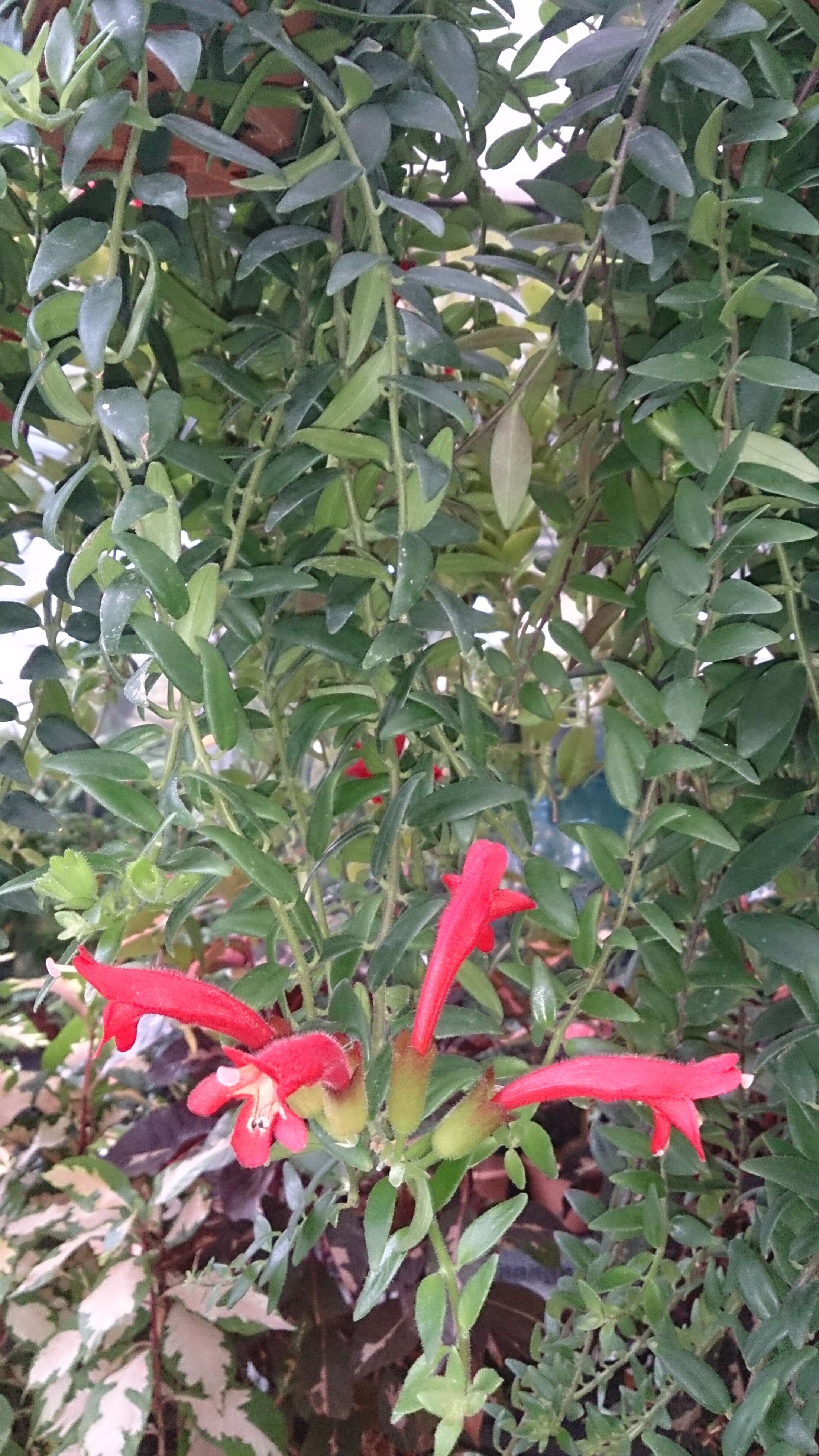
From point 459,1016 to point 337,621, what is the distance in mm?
156

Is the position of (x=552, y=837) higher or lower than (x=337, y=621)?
lower

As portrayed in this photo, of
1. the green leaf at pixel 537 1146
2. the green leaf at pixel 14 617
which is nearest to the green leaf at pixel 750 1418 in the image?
the green leaf at pixel 537 1146

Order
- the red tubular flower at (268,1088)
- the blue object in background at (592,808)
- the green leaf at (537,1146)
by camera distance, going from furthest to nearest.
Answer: the blue object in background at (592,808)
the green leaf at (537,1146)
the red tubular flower at (268,1088)

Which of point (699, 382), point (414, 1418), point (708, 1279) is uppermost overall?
point (699, 382)

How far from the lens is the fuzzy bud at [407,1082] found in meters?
0.31

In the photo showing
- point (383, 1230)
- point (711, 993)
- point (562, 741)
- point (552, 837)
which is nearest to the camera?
point (383, 1230)

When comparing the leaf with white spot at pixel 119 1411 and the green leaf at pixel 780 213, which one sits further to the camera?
the leaf with white spot at pixel 119 1411

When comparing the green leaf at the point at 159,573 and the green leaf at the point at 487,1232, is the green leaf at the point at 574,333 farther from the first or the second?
the green leaf at the point at 487,1232

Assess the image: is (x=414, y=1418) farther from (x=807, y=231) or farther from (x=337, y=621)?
(x=807, y=231)

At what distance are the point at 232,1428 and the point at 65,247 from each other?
652 millimetres

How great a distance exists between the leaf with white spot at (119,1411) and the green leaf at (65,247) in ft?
1.96

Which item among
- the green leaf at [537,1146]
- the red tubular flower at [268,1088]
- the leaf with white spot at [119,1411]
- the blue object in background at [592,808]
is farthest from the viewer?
the blue object in background at [592,808]

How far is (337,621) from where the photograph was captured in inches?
14.9

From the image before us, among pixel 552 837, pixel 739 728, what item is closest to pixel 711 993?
pixel 739 728
